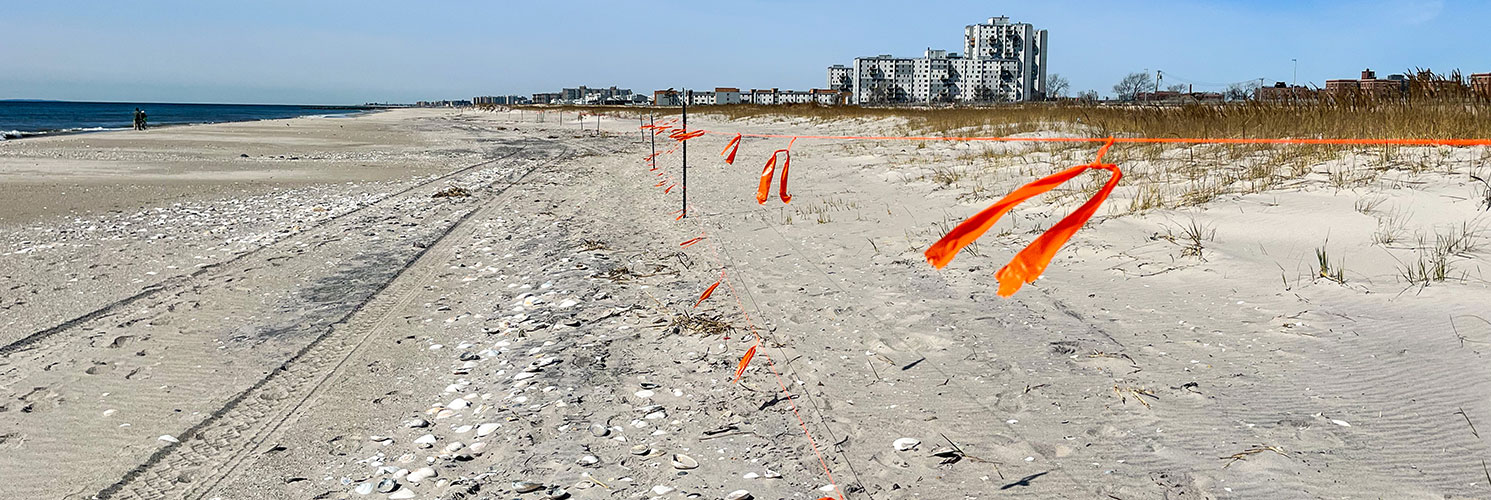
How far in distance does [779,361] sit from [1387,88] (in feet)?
30.9

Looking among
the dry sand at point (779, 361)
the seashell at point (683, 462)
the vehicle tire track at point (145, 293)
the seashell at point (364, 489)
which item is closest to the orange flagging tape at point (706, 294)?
the dry sand at point (779, 361)

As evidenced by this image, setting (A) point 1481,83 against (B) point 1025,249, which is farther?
(A) point 1481,83

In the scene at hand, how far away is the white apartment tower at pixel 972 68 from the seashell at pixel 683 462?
155m

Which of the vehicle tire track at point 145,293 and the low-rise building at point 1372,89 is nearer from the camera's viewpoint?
the vehicle tire track at point 145,293

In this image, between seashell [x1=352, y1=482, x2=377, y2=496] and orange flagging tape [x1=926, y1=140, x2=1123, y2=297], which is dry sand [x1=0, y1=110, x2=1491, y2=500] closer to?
seashell [x1=352, y1=482, x2=377, y2=496]

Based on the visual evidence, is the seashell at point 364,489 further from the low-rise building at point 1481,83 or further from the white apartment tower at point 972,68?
the white apartment tower at point 972,68

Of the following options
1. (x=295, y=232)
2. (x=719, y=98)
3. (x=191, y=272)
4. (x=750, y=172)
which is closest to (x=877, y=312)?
(x=191, y=272)

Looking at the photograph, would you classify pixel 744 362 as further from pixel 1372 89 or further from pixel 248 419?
pixel 1372 89

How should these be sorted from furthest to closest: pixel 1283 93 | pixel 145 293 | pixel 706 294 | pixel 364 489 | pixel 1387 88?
pixel 1283 93 → pixel 1387 88 → pixel 145 293 → pixel 706 294 → pixel 364 489

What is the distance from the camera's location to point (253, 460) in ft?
11.0

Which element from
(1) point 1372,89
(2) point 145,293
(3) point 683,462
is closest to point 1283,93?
(1) point 1372,89

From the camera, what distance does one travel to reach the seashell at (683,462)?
3.06 meters

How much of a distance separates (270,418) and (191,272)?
3831mm

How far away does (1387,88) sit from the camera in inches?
385
